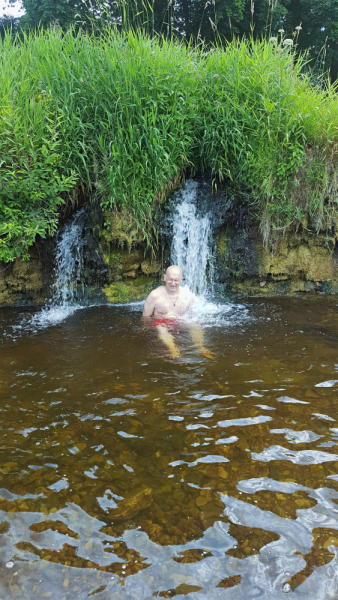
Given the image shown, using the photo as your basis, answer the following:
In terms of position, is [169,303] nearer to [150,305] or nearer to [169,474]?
[150,305]

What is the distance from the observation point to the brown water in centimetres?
164

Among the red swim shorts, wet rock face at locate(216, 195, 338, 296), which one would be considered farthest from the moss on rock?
the red swim shorts

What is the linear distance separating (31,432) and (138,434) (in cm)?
68

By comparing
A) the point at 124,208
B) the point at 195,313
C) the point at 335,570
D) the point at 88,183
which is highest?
the point at 88,183

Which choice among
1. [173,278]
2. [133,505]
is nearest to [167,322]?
[173,278]

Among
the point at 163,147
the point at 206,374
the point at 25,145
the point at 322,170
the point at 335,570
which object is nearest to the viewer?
the point at 335,570

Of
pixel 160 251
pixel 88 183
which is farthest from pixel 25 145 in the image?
pixel 160 251

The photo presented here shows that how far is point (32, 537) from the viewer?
70.5 inches

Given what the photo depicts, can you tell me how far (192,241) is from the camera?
5711 mm

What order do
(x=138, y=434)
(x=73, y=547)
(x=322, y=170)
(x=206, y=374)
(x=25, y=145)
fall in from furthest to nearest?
1. (x=322, y=170)
2. (x=25, y=145)
3. (x=206, y=374)
4. (x=138, y=434)
5. (x=73, y=547)

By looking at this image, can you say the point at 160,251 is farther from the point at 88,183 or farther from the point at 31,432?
the point at 31,432

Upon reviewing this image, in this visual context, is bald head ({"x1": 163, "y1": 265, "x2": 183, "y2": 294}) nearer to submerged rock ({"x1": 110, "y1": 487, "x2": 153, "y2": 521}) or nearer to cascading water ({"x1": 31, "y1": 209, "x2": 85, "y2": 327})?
cascading water ({"x1": 31, "y1": 209, "x2": 85, "y2": 327})

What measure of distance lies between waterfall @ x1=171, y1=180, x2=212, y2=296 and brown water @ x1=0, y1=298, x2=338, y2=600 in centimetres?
215

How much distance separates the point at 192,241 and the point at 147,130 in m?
1.58
